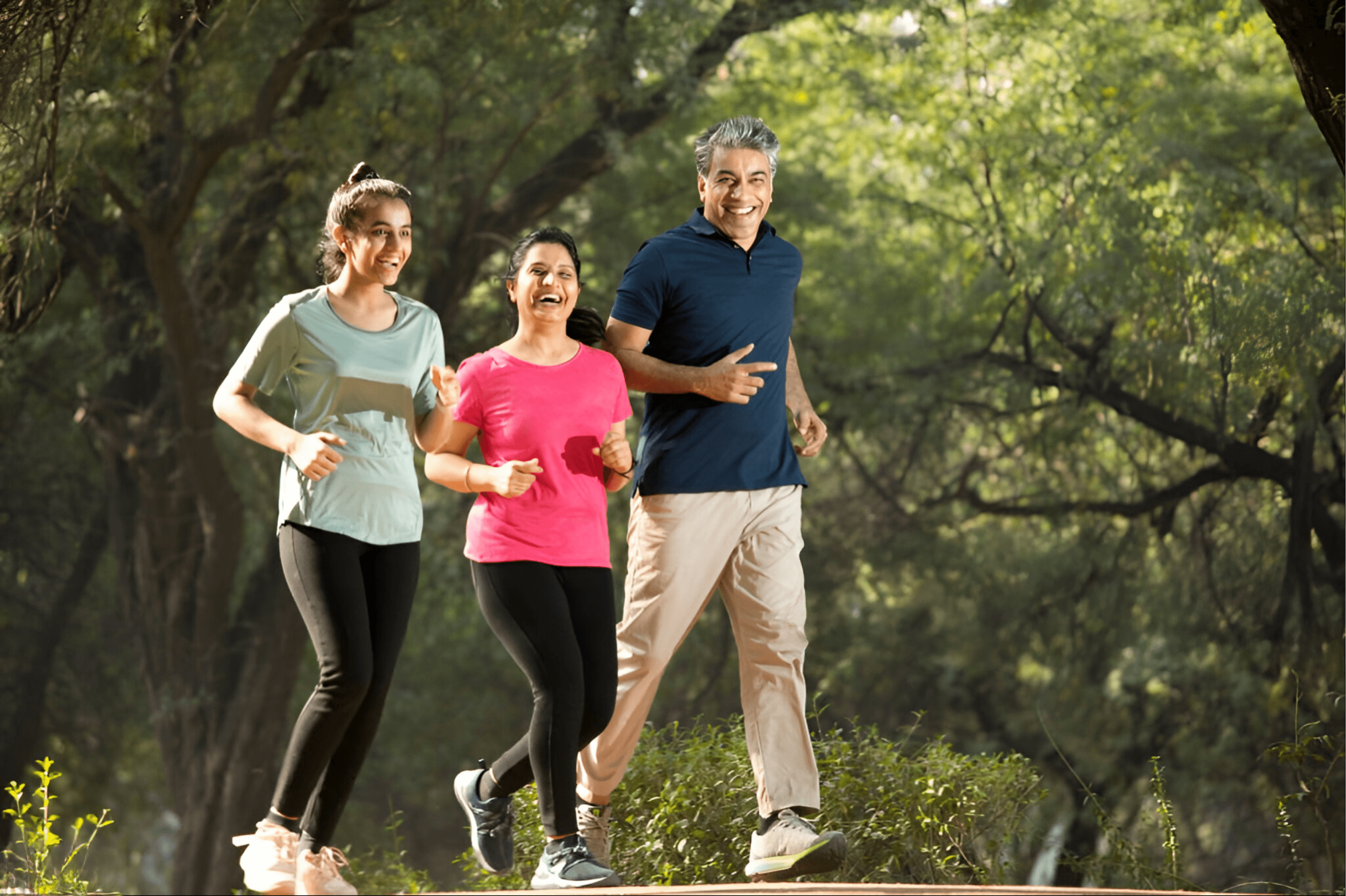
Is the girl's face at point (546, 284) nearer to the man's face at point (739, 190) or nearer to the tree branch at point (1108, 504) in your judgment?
the man's face at point (739, 190)

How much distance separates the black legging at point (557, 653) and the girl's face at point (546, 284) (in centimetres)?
67

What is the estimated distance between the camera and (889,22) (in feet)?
32.9

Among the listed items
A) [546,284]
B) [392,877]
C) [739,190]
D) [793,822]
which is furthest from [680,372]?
[392,877]

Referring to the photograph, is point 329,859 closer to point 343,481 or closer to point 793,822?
point 343,481

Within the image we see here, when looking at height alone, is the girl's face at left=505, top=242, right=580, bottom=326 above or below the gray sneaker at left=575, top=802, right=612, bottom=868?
above

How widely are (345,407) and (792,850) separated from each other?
1.67 m

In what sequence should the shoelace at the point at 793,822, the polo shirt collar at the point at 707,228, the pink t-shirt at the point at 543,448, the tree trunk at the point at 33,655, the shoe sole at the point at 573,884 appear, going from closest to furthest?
the shoe sole at the point at 573,884 < the pink t-shirt at the point at 543,448 < the shoelace at the point at 793,822 < the polo shirt collar at the point at 707,228 < the tree trunk at the point at 33,655

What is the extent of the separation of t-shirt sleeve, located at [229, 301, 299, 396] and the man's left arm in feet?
4.58

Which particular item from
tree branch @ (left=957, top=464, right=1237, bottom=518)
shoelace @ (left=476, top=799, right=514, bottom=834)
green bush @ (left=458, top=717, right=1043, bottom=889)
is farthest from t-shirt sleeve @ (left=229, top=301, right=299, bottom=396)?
tree branch @ (left=957, top=464, right=1237, bottom=518)

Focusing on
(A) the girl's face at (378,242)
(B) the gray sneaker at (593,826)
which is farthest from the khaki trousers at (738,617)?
(A) the girl's face at (378,242)

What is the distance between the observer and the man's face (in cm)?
347

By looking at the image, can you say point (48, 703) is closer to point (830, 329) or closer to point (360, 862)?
point (360, 862)

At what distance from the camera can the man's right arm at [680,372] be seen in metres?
3.28

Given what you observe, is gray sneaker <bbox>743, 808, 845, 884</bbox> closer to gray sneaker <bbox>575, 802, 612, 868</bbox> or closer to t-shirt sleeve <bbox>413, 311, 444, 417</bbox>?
gray sneaker <bbox>575, 802, 612, 868</bbox>
